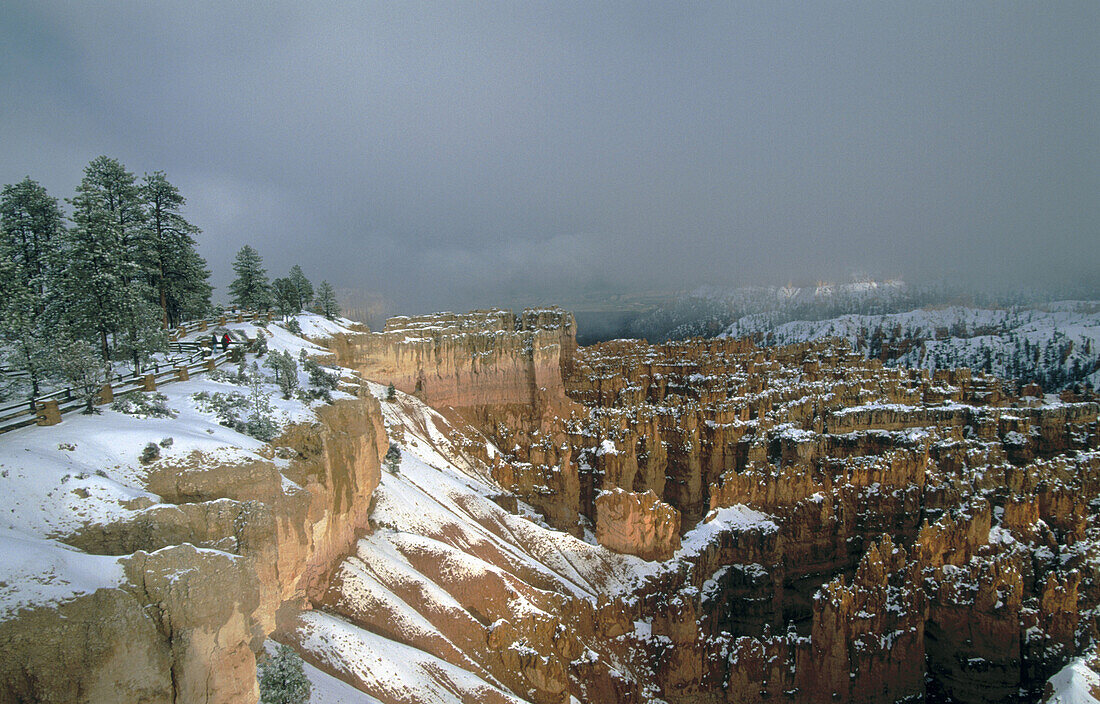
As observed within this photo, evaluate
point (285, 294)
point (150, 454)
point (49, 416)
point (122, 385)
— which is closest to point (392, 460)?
point (122, 385)

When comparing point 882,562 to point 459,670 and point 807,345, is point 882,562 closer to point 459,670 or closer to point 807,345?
point 459,670

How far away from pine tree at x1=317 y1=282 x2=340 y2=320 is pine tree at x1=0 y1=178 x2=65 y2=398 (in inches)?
1509

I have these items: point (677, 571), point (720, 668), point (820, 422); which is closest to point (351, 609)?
point (720, 668)

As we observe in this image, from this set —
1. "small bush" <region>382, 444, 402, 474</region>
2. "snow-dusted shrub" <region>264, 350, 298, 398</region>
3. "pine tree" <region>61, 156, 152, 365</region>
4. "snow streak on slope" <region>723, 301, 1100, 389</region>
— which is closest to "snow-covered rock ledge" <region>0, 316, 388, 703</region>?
"snow-dusted shrub" <region>264, 350, 298, 398</region>

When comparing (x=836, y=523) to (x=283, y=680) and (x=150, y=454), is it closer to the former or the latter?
(x=283, y=680)

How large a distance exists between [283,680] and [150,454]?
7256 mm

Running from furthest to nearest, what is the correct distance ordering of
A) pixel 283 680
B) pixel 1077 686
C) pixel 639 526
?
pixel 639 526, pixel 1077 686, pixel 283 680

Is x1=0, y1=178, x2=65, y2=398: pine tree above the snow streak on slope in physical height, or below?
above

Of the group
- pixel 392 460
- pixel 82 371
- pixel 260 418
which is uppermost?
pixel 82 371

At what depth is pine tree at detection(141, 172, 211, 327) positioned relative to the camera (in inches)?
1355

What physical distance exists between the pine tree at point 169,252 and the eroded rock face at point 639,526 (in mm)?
30704

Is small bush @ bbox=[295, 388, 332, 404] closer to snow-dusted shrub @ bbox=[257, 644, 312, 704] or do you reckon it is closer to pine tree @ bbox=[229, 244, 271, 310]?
snow-dusted shrub @ bbox=[257, 644, 312, 704]

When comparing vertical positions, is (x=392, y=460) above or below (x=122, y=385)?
below

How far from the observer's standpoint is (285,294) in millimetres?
62750
